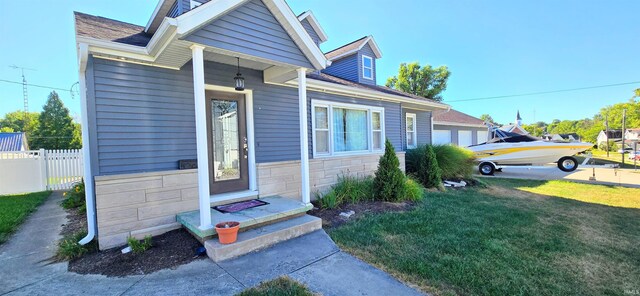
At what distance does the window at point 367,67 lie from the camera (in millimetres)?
9916

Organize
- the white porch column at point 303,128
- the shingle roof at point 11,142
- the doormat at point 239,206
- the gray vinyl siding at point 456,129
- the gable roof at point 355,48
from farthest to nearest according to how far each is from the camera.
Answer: the shingle roof at point 11,142 → the gray vinyl siding at point 456,129 → the gable roof at point 355,48 → the white porch column at point 303,128 → the doormat at point 239,206

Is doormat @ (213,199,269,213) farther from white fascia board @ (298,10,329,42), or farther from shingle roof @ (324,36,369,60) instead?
shingle roof @ (324,36,369,60)

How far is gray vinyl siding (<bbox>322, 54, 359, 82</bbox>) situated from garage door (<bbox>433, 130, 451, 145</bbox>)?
760cm

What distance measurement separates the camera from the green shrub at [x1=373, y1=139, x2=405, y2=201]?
584cm

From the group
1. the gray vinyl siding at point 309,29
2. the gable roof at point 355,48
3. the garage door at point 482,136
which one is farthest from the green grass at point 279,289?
the garage door at point 482,136

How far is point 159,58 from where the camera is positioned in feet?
12.3

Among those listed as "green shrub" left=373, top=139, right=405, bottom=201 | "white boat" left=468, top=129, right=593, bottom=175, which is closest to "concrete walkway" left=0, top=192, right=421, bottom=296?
"green shrub" left=373, top=139, right=405, bottom=201

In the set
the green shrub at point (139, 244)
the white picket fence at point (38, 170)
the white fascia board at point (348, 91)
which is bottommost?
the green shrub at point (139, 244)

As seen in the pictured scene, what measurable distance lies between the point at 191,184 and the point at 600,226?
7.43 meters

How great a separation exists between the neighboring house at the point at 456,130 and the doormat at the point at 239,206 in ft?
39.5

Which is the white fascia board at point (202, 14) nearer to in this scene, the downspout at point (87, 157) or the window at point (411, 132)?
the downspout at point (87, 157)

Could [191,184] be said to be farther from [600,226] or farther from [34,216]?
[600,226]

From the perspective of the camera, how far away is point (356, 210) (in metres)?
5.14

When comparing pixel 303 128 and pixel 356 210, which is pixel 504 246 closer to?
pixel 356 210
